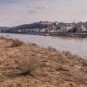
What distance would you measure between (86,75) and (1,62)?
3.66 meters

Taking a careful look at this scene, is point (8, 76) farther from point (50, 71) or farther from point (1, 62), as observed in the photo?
point (1, 62)

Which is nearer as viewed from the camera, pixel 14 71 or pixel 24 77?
pixel 24 77

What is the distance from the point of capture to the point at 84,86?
8.24 metres

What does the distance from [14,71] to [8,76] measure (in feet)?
2.70

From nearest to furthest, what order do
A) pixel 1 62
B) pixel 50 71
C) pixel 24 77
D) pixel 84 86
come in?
pixel 84 86 → pixel 24 77 → pixel 50 71 → pixel 1 62

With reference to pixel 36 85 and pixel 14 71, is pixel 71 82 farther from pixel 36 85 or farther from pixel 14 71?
pixel 14 71

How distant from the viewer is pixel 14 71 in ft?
31.8

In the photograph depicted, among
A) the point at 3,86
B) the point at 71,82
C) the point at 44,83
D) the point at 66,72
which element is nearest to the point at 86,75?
the point at 66,72

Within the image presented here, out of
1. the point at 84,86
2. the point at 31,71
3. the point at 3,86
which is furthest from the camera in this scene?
the point at 31,71

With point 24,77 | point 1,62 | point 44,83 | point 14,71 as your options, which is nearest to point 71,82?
point 44,83

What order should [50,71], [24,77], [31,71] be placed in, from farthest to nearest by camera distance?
[50,71] < [31,71] < [24,77]

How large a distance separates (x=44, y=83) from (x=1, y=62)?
3731mm

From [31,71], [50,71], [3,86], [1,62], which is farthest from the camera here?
[1,62]

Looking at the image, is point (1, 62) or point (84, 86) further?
point (1, 62)
